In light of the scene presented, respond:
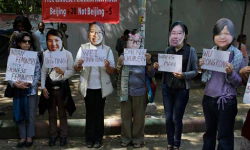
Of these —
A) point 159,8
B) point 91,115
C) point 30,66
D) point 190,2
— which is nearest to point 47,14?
point 30,66

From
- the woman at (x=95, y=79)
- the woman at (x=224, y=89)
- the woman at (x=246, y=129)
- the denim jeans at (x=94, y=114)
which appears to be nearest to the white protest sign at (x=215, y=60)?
the woman at (x=224, y=89)

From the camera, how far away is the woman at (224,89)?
3.33m

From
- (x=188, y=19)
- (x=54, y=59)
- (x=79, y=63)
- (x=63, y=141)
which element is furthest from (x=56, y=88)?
(x=188, y=19)

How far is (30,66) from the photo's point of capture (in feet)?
13.9

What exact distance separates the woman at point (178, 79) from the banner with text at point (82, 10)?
3.72ft

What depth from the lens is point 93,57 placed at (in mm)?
4145

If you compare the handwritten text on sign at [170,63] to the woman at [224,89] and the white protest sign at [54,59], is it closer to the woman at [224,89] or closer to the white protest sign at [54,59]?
the woman at [224,89]

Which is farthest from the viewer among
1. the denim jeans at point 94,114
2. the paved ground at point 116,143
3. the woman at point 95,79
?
the paved ground at point 116,143

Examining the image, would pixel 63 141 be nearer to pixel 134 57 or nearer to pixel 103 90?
pixel 103 90

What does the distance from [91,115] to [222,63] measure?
210 centimetres

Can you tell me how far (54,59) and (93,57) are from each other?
1.86 ft

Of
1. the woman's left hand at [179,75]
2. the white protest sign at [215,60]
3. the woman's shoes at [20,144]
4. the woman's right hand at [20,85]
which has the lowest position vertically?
the woman's shoes at [20,144]

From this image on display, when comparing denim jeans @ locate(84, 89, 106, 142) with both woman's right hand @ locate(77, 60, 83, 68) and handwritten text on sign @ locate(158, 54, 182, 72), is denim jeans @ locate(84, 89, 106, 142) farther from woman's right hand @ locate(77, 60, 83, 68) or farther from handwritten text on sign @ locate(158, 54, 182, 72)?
handwritten text on sign @ locate(158, 54, 182, 72)

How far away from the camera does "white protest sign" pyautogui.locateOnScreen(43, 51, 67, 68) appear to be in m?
4.21
